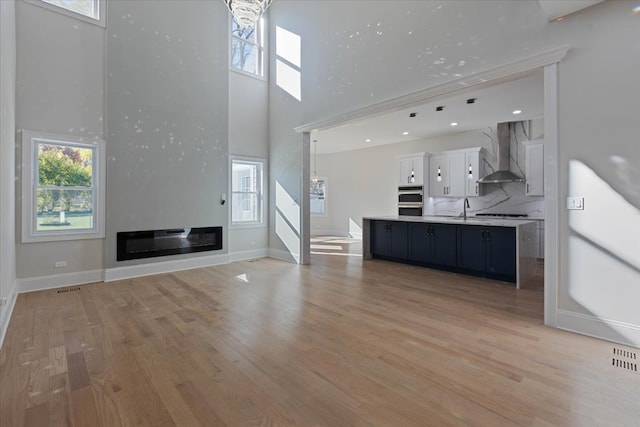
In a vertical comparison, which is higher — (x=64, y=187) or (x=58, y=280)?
(x=64, y=187)

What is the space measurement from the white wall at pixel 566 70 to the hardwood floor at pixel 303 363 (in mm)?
432

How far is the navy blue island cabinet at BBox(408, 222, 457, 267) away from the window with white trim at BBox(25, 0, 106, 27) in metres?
6.31

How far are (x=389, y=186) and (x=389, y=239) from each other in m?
3.64

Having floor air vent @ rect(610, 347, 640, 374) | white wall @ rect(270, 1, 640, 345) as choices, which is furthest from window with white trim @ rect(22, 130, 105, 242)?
floor air vent @ rect(610, 347, 640, 374)

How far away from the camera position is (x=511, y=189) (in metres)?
7.18

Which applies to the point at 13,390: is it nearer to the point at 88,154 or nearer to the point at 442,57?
the point at 88,154

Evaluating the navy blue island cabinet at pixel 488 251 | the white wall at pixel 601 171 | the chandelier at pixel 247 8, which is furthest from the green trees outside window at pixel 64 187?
the white wall at pixel 601 171

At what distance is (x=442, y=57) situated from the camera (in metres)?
4.01

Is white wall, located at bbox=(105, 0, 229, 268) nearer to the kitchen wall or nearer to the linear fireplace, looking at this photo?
the linear fireplace

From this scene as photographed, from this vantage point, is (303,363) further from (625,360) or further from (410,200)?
(410,200)

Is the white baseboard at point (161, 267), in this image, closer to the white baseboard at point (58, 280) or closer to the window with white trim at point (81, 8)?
the white baseboard at point (58, 280)

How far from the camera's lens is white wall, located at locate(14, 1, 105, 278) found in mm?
4332

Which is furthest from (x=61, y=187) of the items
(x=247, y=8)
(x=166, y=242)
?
(x=247, y=8)

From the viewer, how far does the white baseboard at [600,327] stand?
106 inches
